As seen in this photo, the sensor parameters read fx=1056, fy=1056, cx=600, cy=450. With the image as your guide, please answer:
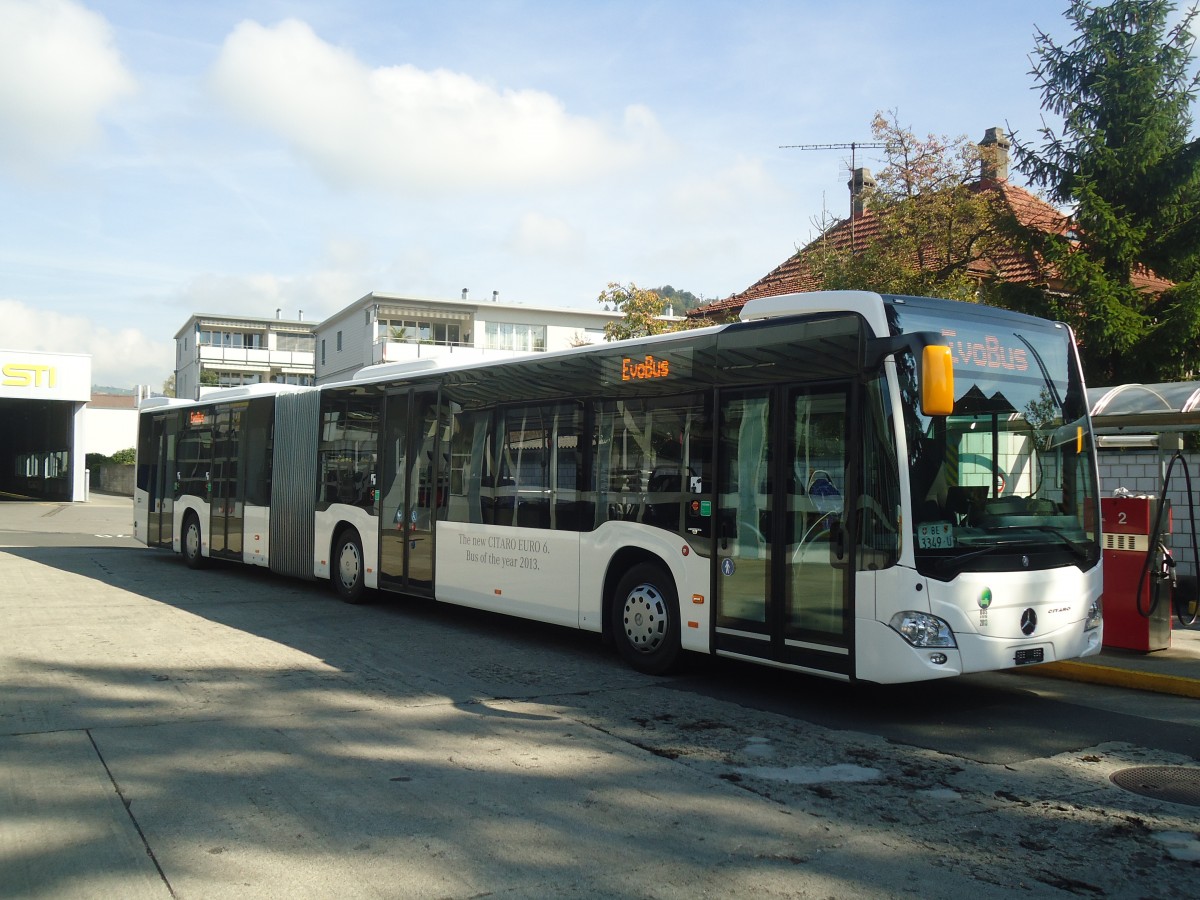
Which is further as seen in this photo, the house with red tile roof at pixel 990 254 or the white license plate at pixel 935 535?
the house with red tile roof at pixel 990 254

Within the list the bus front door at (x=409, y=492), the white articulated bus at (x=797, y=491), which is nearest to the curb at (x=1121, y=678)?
the white articulated bus at (x=797, y=491)

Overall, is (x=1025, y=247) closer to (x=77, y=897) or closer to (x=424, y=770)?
(x=424, y=770)

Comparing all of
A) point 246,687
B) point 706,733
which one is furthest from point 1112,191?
point 246,687

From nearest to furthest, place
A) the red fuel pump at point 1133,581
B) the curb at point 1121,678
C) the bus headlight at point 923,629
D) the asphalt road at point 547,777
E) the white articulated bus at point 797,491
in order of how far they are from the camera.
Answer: the asphalt road at point 547,777 → the bus headlight at point 923,629 → the white articulated bus at point 797,491 → the curb at point 1121,678 → the red fuel pump at point 1133,581

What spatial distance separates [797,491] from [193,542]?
1359 cm

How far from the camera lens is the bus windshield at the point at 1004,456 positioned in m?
7.22

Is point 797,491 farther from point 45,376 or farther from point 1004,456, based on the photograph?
point 45,376

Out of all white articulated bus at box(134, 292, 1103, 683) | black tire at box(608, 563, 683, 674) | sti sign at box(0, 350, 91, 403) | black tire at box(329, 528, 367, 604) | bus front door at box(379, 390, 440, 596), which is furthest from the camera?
sti sign at box(0, 350, 91, 403)

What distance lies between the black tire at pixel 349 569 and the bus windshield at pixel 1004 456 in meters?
8.29

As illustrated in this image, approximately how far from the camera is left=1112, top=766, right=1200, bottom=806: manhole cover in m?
5.84

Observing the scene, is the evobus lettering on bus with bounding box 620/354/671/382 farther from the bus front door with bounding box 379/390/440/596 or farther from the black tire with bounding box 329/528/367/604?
A: the black tire with bounding box 329/528/367/604

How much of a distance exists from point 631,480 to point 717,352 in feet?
4.71

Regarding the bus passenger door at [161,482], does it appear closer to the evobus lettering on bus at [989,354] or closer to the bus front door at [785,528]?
the bus front door at [785,528]

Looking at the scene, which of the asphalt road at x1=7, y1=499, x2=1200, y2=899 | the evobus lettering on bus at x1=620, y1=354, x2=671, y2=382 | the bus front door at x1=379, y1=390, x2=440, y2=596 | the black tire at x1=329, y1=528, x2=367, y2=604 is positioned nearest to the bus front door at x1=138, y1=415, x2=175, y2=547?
the black tire at x1=329, y1=528, x2=367, y2=604
